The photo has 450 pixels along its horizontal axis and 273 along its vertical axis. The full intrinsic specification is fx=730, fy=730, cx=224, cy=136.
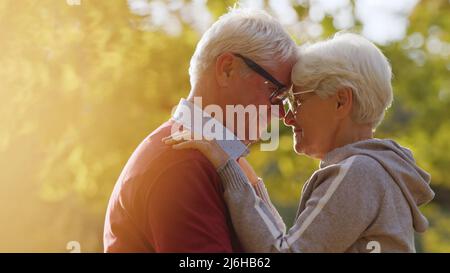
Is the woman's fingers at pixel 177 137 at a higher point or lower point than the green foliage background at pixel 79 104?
lower

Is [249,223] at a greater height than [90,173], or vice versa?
[90,173]

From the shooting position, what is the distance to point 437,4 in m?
10.0

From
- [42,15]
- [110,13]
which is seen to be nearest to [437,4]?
[110,13]

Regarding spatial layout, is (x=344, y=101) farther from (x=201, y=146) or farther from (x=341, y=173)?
(x=201, y=146)

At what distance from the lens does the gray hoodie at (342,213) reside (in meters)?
2.38

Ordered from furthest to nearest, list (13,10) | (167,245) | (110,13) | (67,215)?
(67,215) < (110,13) < (13,10) < (167,245)

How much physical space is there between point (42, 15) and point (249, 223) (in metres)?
3.70

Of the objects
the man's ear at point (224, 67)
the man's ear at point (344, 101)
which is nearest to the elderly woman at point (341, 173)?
the man's ear at point (344, 101)

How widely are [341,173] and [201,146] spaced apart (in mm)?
483

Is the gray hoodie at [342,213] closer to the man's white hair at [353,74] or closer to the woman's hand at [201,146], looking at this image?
the woman's hand at [201,146]

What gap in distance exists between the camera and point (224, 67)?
2.62 metres

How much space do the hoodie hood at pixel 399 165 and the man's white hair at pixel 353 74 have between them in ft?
0.49

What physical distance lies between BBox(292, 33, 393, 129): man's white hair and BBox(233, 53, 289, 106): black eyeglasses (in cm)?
6

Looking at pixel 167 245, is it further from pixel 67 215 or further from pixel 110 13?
pixel 67 215
